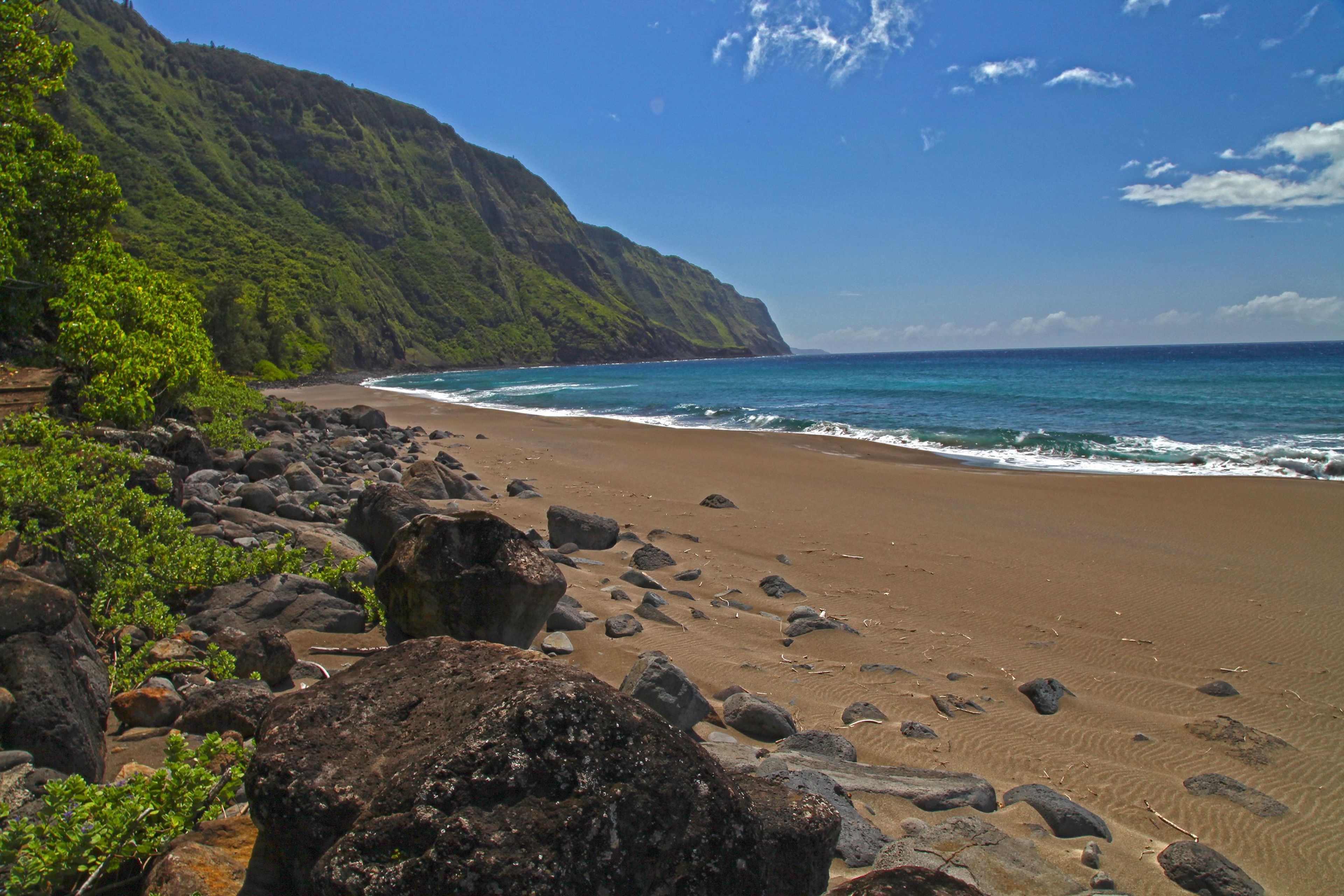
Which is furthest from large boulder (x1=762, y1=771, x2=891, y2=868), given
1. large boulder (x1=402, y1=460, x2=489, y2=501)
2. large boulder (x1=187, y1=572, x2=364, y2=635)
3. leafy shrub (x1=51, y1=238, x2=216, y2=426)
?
leafy shrub (x1=51, y1=238, x2=216, y2=426)

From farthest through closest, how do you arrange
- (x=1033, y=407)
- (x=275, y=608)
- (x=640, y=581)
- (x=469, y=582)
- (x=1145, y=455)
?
(x=1033, y=407)
(x=1145, y=455)
(x=640, y=581)
(x=275, y=608)
(x=469, y=582)

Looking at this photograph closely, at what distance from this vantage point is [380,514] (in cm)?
616

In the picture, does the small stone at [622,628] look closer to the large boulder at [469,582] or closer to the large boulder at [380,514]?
the large boulder at [469,582]

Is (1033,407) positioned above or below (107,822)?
below

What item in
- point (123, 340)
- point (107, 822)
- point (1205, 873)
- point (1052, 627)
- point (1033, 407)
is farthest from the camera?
point (1033, 407)

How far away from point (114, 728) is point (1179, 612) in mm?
8128

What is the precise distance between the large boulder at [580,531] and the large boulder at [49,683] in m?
5.09

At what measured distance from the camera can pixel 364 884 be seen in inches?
60.5

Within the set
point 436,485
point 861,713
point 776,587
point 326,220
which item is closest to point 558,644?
point 861,713

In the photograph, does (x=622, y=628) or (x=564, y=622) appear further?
(x=622, y=628)

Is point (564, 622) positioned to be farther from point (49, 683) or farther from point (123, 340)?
point (123, 340)

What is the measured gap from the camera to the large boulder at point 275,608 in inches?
163

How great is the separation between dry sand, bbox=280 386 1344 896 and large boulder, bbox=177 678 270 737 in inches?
79.2

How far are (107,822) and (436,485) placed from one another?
8178 millimetres
